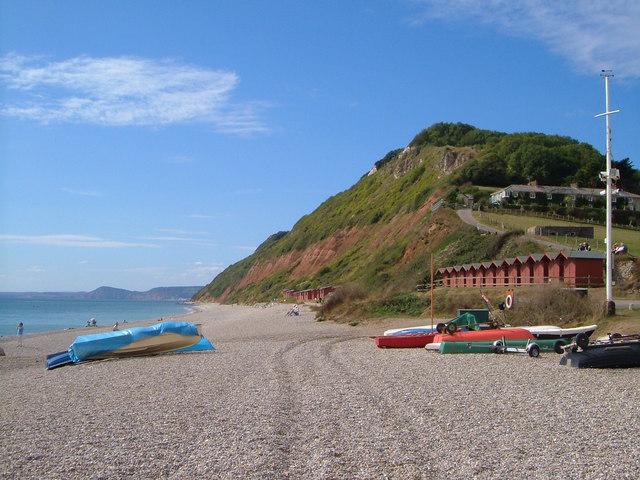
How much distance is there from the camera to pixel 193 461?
8695mm

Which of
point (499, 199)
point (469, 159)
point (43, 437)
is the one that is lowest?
point (43, 437)

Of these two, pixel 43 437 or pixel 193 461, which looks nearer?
pixel 193 461

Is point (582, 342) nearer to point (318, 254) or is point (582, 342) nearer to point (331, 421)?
point (331, 421)

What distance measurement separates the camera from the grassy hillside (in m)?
55.7

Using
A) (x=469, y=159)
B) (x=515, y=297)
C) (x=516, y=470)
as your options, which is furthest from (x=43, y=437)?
(x=469, y=159)

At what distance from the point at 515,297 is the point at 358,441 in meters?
19.6

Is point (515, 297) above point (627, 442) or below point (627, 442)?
above

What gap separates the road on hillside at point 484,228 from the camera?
148 ft

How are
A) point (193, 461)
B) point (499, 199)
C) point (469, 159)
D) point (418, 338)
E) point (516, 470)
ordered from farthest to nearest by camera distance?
point (469, 159), point (499, 199), point (418, 338), point (193, 461), point (516, 470)

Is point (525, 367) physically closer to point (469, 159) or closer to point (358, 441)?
point (358, 441)

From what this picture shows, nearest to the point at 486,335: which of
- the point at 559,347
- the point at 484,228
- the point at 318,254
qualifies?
the point at 559,347

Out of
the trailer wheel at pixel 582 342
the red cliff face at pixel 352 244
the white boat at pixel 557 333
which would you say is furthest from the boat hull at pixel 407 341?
the red cliff face at pixel 352 244

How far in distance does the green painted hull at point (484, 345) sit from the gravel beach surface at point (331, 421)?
1361mm

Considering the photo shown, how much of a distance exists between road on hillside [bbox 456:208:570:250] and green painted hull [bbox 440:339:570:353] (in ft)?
83.4
